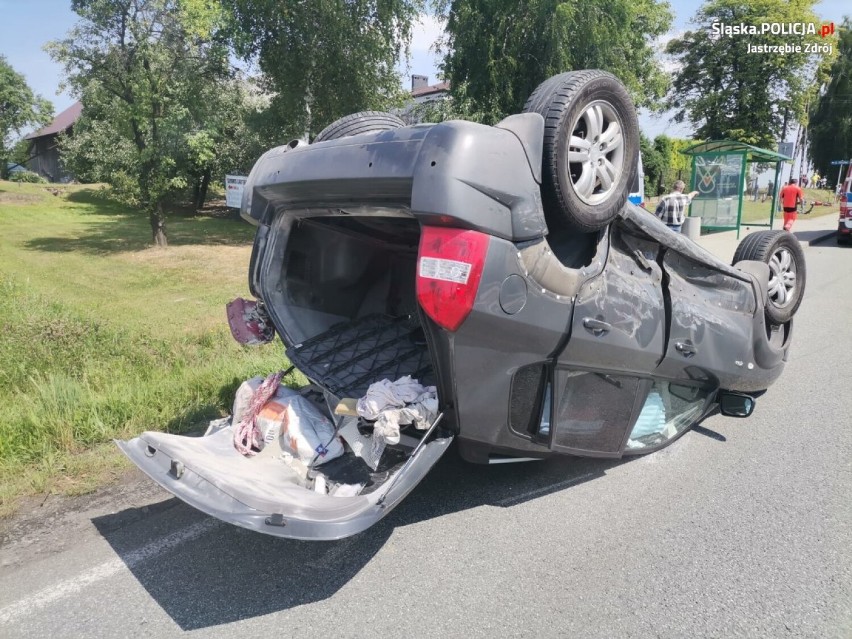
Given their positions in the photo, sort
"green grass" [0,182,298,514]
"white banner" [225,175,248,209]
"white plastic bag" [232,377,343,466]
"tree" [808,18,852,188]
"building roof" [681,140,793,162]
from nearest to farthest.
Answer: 1. "white plastic bag" [232,377,343,466]
2. "green grass" [0,182,298,514]
3. "white banner" [225,175,248,209]
4. "building roof" [681,140,793,162]
5. "tree" [808,18,852,188]

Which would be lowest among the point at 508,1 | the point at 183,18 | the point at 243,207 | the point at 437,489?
the point at 437,489

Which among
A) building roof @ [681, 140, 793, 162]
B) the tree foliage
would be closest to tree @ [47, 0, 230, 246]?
building roof @ [681, 140, 793, 162]

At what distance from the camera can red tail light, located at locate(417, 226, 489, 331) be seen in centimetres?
246

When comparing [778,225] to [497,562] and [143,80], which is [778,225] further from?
[497,562]

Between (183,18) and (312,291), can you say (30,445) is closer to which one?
(312,291)

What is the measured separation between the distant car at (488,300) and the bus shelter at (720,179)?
47.7 feet

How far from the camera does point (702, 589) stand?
2678 millimetres

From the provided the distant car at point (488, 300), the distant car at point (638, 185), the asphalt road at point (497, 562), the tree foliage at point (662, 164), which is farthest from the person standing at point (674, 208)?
the tree foliage at point (662, 164)

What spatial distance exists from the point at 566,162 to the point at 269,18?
13566 millimetres

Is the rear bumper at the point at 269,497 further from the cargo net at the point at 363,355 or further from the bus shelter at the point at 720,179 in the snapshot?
the bus shelter at the point at 720,179

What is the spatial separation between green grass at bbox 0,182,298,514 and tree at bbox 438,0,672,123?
8343 mm

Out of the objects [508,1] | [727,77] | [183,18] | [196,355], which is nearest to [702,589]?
[196,355]

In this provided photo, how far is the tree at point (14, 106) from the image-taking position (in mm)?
40438

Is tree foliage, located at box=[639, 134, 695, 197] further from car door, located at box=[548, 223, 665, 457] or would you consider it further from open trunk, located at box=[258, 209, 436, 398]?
car door, located at box=[548, 223, 665, 457]
